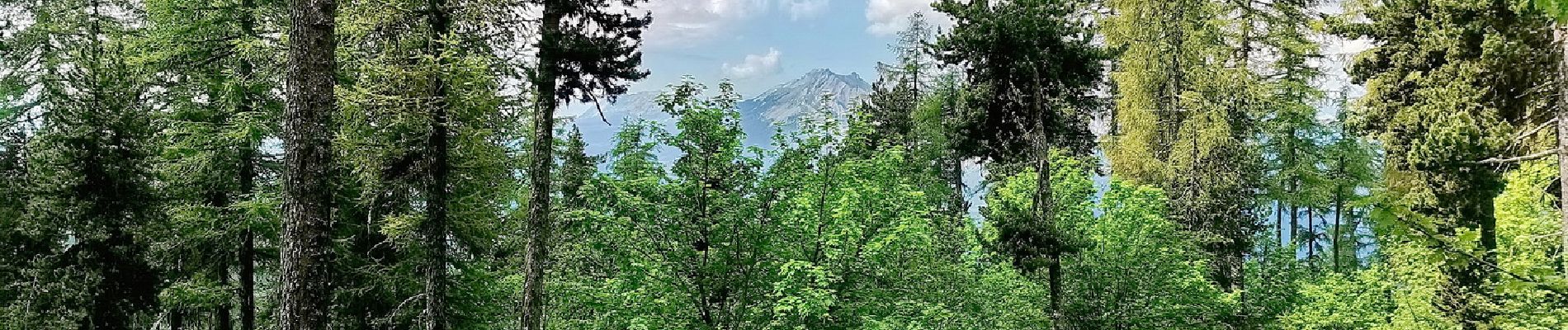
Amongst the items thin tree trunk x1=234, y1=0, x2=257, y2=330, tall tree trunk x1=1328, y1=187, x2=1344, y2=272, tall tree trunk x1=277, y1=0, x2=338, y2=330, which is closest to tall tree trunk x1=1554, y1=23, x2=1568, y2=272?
tall tree trunk x1=277, y1=0, x2=338, y2=330

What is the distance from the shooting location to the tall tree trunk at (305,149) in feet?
23.4

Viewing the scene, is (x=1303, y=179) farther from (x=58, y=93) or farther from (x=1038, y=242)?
(x=58, y=93)

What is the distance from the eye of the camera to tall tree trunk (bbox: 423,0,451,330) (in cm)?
1165

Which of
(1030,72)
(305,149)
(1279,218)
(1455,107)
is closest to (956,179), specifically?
(1279,218)

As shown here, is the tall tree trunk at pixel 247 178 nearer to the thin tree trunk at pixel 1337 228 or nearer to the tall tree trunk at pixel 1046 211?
the tall tree trunk at pixel 1046 211

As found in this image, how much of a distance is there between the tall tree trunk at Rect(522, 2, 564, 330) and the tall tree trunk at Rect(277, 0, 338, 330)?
5.99 metres

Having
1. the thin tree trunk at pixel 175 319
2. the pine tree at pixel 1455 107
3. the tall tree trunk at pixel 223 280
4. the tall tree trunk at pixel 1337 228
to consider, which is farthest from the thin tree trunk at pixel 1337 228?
the thin tree trunk at pixel 175 319

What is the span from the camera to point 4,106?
17750 mm

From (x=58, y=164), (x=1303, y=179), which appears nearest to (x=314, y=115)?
(x=58, y=164)

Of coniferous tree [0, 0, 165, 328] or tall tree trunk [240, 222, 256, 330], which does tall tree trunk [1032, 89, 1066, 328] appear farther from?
coniferous tree [0, 0, 165, 328]

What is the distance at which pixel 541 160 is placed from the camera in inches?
532

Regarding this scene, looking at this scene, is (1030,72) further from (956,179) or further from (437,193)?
(956,179)

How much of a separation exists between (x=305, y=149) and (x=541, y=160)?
247 inches

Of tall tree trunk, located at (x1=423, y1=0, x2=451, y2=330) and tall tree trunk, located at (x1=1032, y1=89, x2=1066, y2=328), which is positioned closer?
tall tree trunk, located at (x1=423, y1=0, x2=451, y2=330)
